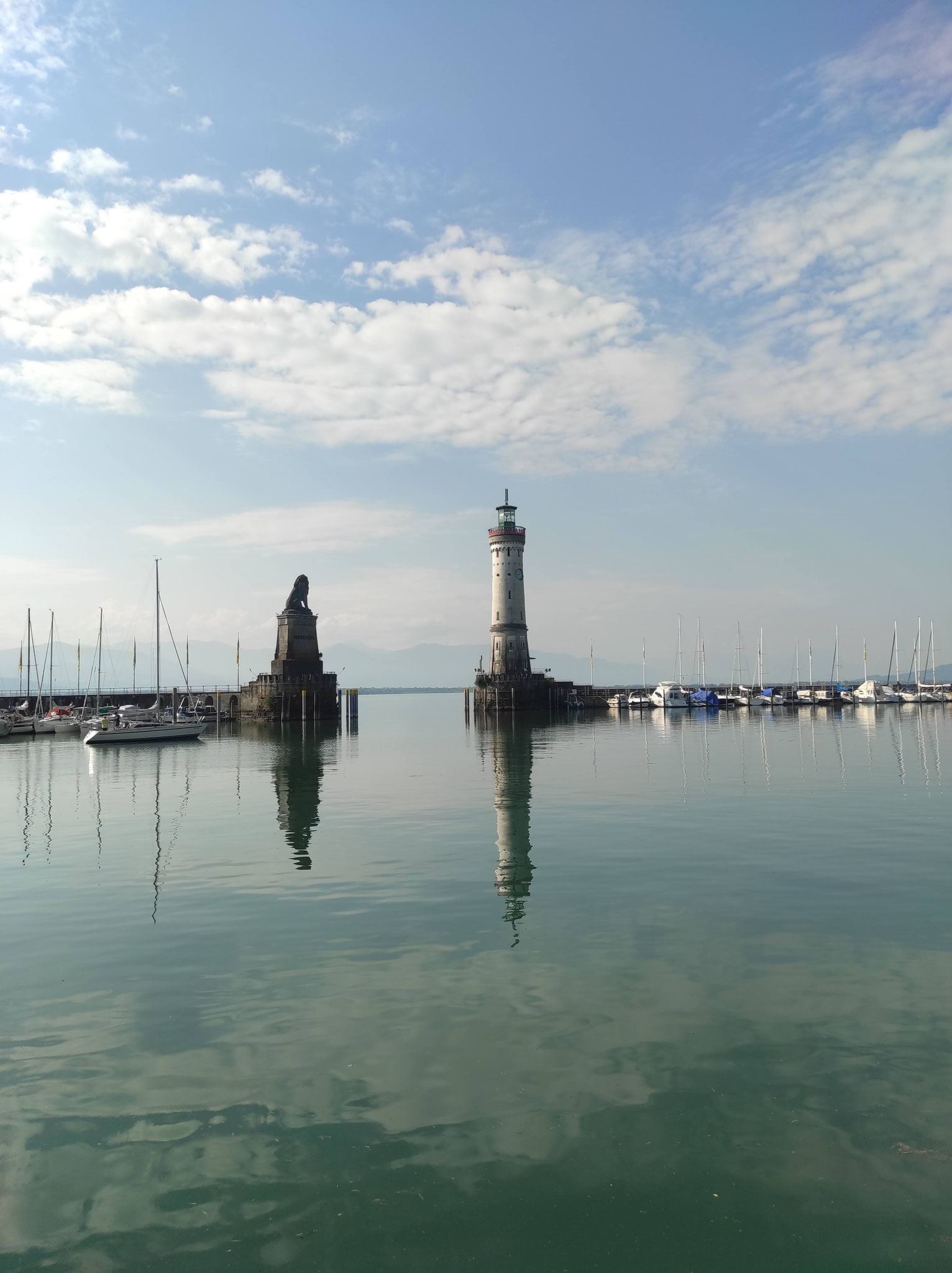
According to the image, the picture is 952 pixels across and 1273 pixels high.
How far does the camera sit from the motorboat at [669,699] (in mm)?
122375

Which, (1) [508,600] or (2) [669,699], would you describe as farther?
(2) [669,699]

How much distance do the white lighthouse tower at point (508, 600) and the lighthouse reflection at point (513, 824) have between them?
40627 millimetres

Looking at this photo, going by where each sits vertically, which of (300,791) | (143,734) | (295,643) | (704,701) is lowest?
(300,791)

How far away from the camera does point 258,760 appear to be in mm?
51844

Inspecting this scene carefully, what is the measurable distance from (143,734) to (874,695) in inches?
4462

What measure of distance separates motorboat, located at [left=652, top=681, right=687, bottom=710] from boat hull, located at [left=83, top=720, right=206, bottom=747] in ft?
235

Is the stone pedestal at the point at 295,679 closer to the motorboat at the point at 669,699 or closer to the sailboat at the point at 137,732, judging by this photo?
the sailboat at the point at 137,732

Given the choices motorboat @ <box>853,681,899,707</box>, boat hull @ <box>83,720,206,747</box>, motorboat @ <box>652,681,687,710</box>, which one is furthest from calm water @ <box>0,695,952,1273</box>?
motorboat @ <box>853,681,899,707</box>

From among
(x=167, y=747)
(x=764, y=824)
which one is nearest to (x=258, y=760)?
(x=167, y=747)

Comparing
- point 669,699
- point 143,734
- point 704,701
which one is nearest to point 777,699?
point 704,701

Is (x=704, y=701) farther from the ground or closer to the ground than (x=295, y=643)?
closer to the ground

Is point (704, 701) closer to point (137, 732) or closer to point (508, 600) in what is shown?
point (508, 600)

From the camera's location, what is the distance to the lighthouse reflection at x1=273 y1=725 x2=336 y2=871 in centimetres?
2409

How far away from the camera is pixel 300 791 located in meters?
36.5
